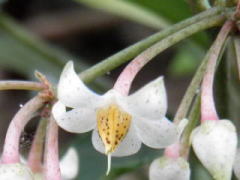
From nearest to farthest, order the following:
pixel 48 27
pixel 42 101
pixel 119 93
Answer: pixel 119 93 → pixel 42 101 → pixel 48 27

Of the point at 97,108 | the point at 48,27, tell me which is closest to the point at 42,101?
the point at 97,108

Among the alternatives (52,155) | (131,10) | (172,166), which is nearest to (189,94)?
(172,166)

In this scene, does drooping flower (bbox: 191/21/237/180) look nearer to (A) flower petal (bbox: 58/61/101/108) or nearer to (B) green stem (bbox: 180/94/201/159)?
(B) green stem (bbox: 180/94/201/159)

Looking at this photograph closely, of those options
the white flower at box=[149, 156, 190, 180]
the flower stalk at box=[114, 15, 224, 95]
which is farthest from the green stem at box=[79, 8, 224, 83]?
the white flower at box=[149, 156, 190, 180]

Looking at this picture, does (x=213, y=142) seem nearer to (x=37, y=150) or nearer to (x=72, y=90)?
(x=72, y=90)

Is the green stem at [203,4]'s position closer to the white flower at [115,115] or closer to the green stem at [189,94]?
the green stem at [189,94]

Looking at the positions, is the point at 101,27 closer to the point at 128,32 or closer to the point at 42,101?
the point at 128,32
